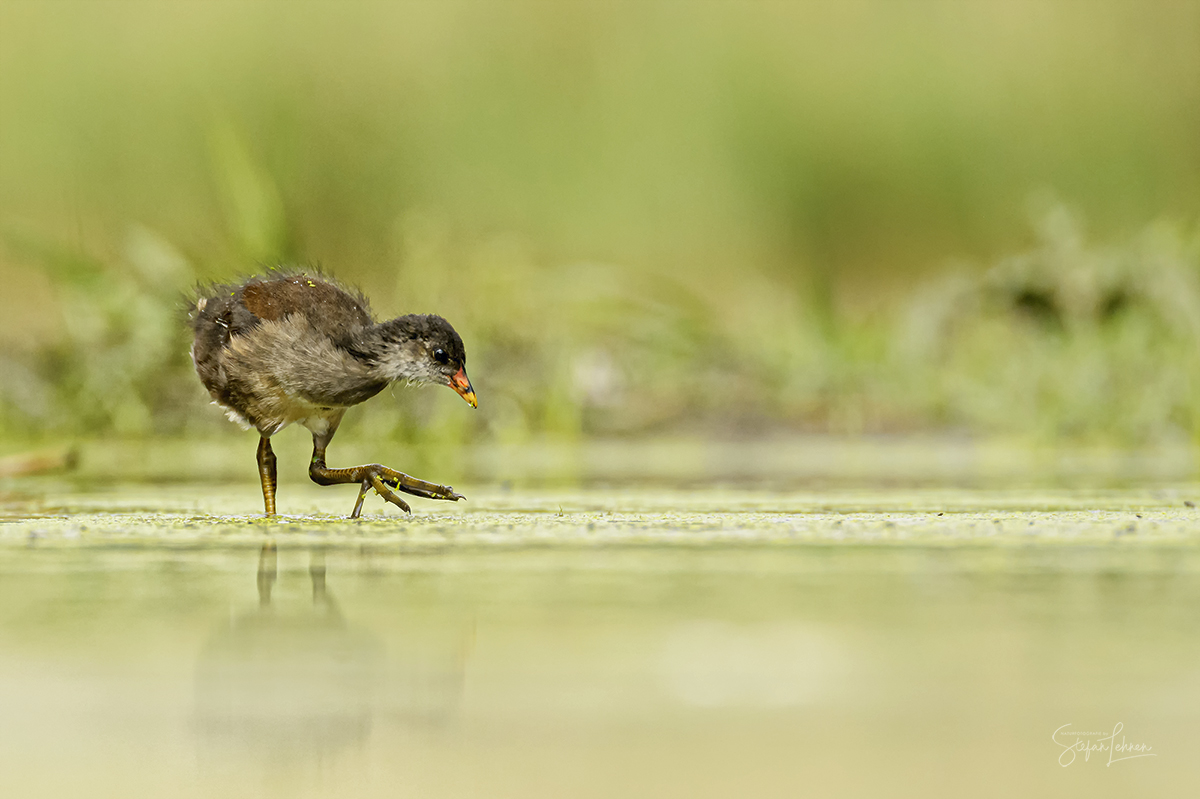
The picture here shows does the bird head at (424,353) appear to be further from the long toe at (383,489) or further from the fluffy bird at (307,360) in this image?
the long toe at (383,489)

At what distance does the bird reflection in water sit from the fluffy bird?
1.59 m

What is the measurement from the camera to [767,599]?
1.99 meters

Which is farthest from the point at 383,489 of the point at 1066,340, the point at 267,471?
the point at 1066,340

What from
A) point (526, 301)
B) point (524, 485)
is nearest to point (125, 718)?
point (524, 485)

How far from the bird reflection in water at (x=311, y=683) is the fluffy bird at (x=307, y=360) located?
1.59m

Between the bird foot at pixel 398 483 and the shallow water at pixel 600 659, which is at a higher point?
the bird foot at pixel 398 483

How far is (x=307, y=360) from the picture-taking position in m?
3.39

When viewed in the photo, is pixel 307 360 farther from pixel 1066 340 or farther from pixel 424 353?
pixel 1066 340

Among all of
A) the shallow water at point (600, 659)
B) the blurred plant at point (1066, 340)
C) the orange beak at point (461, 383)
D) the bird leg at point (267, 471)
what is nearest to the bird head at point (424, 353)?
the orange beak at point (461, 383)

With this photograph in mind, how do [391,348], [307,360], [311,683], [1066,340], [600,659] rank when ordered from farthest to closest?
[1066,340] < [391,348] < [307,360] < [600,659] < [311,683]

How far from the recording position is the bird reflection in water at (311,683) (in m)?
1.28

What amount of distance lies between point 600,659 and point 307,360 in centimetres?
202

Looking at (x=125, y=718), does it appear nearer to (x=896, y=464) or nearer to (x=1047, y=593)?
(x=1047, y=593)

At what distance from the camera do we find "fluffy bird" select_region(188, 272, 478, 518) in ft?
11.1
